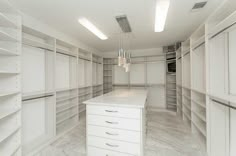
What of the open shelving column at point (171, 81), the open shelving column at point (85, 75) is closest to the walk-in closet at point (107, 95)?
the open shelving column at point (85, 75)

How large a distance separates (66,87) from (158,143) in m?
2.80

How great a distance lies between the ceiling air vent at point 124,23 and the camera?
263 cm

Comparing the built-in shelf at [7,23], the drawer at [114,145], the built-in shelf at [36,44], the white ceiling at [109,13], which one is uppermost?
the white ceiling at [109,13]

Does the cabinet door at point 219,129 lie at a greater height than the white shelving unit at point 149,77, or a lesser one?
lesser

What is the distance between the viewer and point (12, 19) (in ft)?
6.11

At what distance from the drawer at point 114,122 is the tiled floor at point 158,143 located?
74 cm

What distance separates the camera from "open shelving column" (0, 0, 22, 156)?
1.78m

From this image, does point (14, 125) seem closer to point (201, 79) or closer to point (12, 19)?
point (12, 19)

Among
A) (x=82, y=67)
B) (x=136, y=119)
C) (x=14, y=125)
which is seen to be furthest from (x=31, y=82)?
(x=136, y=119)

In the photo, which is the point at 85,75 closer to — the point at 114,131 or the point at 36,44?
the point at 36,44

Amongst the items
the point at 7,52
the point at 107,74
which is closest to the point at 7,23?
the point at 7,52

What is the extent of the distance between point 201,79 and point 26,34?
391 cm

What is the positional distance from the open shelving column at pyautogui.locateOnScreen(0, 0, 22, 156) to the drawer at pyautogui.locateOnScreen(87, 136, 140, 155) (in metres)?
1.08

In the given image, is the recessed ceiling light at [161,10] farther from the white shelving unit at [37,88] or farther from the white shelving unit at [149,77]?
the white shelving unit at [149,77]
